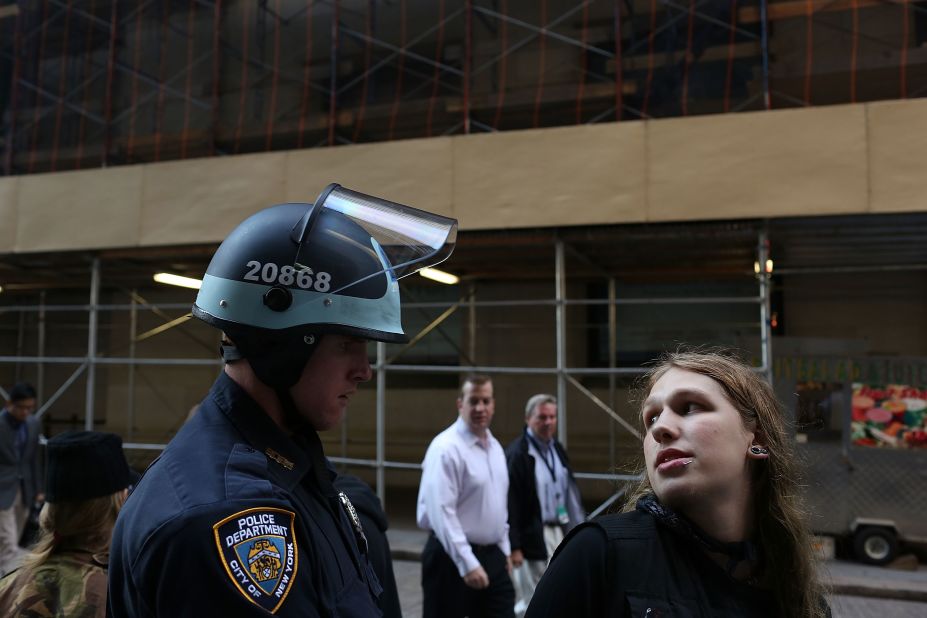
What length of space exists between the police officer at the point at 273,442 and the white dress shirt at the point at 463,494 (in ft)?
10.3

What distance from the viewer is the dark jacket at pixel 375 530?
3.07 meters

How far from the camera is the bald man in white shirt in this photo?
4836 mm

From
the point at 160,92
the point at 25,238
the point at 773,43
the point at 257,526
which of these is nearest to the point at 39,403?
the point at 25,238

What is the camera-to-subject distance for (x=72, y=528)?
245 cm

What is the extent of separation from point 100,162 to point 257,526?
470 inches

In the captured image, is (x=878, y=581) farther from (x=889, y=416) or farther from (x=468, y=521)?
(x=468, y=521)

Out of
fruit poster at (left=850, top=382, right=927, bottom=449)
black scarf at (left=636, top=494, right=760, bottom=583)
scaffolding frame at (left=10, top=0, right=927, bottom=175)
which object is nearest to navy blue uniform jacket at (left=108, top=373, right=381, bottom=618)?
black scarf at (left=636, top=494, right=760, bottom=583)

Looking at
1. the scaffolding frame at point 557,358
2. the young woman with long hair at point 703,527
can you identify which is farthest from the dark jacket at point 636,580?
the scaffolding frame at point 557,358

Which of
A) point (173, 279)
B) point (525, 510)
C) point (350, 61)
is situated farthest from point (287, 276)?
point (350, 61)

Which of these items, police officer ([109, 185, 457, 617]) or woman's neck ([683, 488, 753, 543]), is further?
woman's neck ([683, 488, 753, 543])

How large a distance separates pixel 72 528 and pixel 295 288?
1.45 metres

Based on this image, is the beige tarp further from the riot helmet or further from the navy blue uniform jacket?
the navy blue uniform jacket

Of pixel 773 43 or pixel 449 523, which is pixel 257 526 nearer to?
pixel 449 523

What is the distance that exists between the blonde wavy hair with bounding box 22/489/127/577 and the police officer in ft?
3.72
